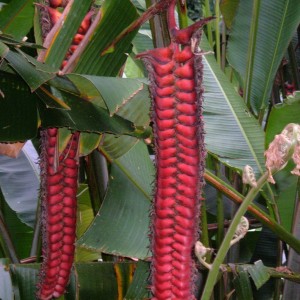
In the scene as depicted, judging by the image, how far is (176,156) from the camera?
1.46 feet

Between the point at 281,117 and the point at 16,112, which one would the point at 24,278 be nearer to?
the point at 16,112

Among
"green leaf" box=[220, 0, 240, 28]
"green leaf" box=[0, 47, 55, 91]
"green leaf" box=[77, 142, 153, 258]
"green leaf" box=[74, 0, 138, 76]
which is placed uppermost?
"green leaf" box=[220, 0, 240, 28]

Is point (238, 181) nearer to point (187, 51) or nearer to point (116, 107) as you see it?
point (116, 107)

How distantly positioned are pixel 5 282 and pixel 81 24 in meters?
0.43

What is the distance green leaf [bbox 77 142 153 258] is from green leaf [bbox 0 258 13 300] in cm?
12

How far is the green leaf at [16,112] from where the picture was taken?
0.63 m

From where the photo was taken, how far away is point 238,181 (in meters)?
1.20

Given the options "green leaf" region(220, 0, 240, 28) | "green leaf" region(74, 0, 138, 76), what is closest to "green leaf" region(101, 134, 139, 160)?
"green leaf" region(74, 0, 138, 76)

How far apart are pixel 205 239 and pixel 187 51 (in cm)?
49

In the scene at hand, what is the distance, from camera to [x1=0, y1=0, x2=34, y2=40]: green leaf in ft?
2.68

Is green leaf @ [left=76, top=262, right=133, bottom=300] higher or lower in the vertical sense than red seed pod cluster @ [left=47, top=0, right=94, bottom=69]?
lower

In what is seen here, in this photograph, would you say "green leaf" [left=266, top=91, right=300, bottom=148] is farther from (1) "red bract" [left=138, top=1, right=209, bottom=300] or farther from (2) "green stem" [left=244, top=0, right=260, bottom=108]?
(1) "red bract" [left=138, top=1, right=209, bottom=300]

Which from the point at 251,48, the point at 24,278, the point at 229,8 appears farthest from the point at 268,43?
the point at 24,278

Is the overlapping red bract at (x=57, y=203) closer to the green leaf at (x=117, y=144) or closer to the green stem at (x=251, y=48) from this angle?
the green leaf at (x=117, y=144)
